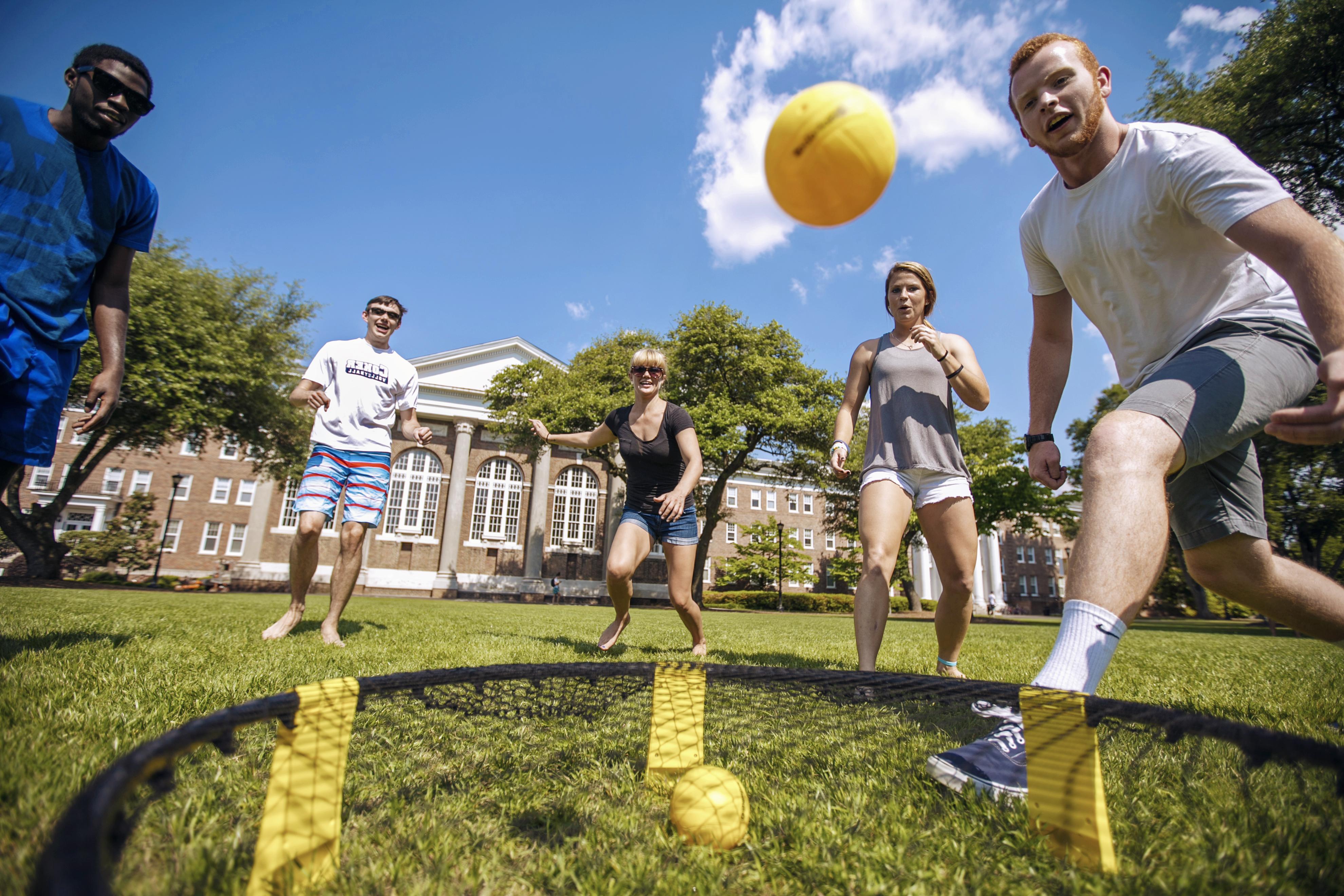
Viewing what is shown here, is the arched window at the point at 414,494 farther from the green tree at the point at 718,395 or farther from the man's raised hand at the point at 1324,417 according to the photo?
the man's raised hand at the point at 1324,417

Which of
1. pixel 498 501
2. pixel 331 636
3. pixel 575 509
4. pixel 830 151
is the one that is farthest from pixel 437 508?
pixel 830 151

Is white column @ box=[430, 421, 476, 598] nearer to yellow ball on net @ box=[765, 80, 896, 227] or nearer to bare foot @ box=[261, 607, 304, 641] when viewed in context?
bare foot @ box=[261, 607, 304, 641]

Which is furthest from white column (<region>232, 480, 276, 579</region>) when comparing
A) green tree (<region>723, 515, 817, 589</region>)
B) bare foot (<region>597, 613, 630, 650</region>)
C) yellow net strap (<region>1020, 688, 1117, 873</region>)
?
yellow net strap (<region>1020, 688, 1117, 873</region>)

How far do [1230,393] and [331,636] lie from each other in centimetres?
554

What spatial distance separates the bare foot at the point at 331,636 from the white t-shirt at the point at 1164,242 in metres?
5.06

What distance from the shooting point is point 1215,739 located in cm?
133

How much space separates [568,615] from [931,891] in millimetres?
14652

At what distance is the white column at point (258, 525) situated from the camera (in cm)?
4019

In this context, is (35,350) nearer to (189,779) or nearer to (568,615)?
(189,779)

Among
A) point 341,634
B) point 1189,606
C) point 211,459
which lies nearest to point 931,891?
point 341,634

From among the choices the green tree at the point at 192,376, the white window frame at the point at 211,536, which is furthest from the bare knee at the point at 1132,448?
the white window frame at the point at 211,536

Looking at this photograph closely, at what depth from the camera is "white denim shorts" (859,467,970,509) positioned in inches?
152

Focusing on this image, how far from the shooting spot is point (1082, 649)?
1.66m

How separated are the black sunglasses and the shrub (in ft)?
136
